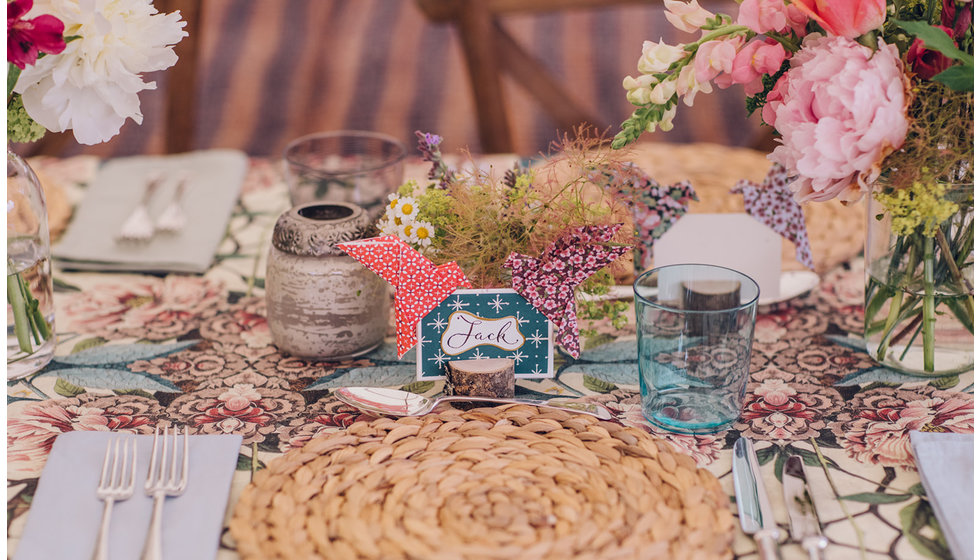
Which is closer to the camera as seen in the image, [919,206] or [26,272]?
[919,206]

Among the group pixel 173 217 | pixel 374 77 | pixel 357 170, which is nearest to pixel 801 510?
pixel 357 170

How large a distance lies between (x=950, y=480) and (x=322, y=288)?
0.62m

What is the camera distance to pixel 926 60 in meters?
0.82

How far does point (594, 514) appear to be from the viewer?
728 millimetres

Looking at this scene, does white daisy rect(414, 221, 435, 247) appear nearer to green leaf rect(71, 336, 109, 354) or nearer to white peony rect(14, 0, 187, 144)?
white peony rect(14, 0, 187, 144)

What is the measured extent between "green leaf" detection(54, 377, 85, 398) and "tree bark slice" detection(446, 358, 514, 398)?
40cm

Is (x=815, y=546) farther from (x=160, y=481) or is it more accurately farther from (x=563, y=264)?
(x=160, y=481)

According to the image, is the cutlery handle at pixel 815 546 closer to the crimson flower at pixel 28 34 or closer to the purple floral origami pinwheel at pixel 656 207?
the purple floral origami pinwheel at pixel 656 207

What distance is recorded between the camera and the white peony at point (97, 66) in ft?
2.77

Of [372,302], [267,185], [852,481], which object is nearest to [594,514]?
[852,481]

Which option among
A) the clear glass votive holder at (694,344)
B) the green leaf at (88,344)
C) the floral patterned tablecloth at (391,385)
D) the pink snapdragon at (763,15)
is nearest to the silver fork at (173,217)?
the floral patterned tablecloth at (391,385)

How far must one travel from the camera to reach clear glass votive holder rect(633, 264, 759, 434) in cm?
84

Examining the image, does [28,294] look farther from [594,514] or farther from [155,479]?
[594,514]

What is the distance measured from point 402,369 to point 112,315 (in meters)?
0.39
